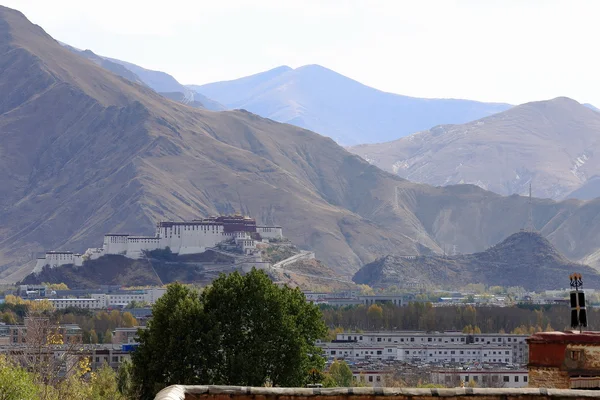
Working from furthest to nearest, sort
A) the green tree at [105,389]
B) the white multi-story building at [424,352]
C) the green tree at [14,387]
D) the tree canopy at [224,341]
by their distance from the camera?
the white multi-story building at [424,352] → the green tree at [105,389] → the tree canopy at [224,341] → the green tree at [14,387]

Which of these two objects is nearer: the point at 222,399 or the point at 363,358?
the point at 222,399

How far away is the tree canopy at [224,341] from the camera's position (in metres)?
56.8

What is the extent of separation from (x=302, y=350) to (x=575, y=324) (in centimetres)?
3188

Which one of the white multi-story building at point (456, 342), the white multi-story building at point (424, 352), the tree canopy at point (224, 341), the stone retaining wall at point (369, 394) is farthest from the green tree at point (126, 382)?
the white multi-story building at point (456, 342)

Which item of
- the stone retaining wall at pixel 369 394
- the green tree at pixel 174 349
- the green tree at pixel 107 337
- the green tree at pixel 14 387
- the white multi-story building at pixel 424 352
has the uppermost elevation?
the green tree at pixel 107 337

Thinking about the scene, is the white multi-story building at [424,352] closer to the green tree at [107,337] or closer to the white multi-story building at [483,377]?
the green tree at [107,337]

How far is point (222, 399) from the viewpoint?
59.1 feet

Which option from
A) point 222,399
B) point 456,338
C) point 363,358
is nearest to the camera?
point 222,399

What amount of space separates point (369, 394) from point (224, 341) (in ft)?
130

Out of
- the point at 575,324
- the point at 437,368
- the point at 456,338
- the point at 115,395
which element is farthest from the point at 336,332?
the point at 575,324

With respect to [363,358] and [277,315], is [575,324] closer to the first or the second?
[277,315]

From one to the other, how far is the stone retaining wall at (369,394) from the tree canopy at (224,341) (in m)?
37.6

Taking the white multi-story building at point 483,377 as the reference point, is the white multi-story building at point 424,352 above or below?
above

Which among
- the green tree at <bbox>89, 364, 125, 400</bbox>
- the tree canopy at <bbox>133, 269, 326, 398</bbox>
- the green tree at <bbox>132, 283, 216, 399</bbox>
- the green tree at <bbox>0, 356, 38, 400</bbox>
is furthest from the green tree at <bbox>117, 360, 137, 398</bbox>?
the green tree at <bbox>0, 356, 38, 400</bbox>
